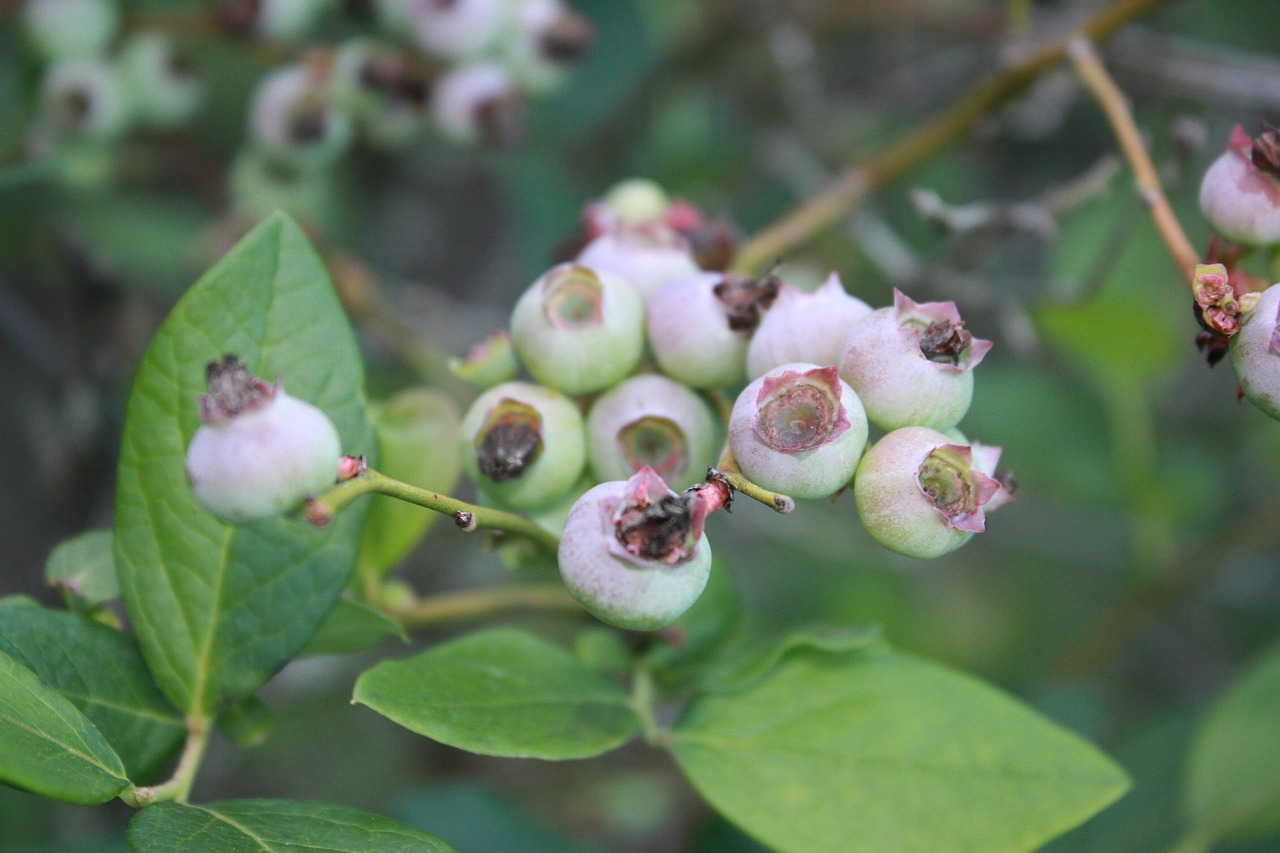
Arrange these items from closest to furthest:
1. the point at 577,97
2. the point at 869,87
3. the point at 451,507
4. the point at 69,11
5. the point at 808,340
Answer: the point at 451,507 → the point at 808,340 → the point at 69,11 → the point at 577,97 → the point at 869,87

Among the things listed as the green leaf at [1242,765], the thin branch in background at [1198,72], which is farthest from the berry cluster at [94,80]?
the green leaf at [1242,765]

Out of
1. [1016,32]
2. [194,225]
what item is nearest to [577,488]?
[1016,32]

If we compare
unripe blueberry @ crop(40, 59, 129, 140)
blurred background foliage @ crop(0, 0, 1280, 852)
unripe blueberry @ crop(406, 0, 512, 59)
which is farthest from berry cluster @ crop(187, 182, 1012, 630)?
unripe blueberry @ crop(40, 59, 129, 140)

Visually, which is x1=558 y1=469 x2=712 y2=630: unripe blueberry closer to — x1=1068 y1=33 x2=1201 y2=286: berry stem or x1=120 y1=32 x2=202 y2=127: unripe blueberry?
x1=1068 y1=33 x2=1201 y2=286: berry stem

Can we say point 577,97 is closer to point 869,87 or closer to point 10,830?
point 869,87

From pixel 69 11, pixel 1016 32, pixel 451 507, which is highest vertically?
pixel 1016 32
